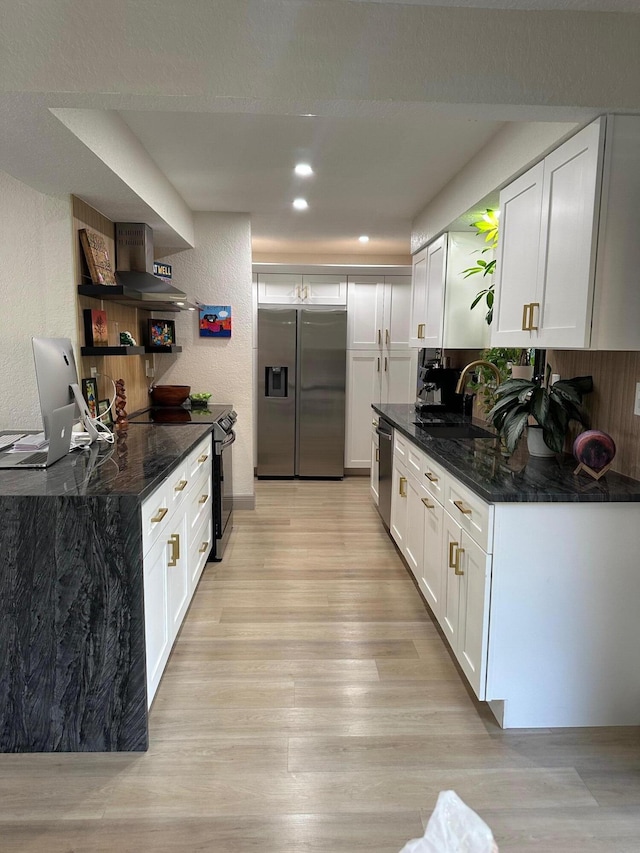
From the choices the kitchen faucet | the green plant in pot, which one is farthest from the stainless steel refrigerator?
the green plant in pot

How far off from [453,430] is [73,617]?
93.9 inches

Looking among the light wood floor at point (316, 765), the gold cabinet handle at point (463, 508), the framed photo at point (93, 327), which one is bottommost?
the light wood floor at point (316, 765)

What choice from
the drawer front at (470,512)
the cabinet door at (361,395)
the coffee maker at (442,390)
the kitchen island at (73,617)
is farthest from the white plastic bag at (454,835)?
the cabinet door at (361,395)

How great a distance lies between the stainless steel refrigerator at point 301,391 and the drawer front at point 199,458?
7.98 feet

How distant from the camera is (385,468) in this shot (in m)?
4.17

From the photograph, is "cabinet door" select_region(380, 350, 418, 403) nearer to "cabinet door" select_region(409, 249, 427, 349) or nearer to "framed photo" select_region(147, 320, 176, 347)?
"cabinet door" select_region(409, 249, 427, 349)

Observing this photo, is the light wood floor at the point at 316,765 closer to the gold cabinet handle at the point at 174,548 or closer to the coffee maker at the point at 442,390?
the gold cabinet handle at the point at 174,548

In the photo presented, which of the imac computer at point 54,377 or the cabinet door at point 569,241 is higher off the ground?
the cabinet door at point 569,241

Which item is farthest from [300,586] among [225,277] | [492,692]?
[225,277]

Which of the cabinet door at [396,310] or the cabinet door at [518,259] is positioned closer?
the cabinet door at [518,259]

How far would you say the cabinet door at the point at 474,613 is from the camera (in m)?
1.99

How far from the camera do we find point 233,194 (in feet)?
13.0

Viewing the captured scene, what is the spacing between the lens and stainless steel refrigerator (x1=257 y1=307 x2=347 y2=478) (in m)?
5.83

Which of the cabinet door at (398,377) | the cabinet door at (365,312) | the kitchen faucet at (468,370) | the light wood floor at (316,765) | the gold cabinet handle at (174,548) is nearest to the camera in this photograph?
the light wood floor at (316,765)
